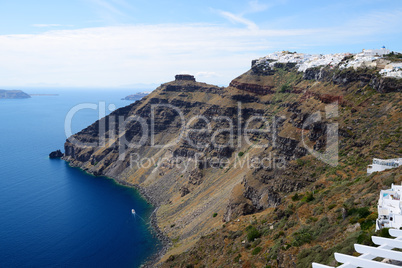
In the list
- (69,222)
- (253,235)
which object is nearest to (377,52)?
(253,235)

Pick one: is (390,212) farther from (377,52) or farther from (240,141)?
(240,141)

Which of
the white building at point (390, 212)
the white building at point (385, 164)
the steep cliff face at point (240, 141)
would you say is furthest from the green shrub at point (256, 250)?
the white building at point (385, 164)

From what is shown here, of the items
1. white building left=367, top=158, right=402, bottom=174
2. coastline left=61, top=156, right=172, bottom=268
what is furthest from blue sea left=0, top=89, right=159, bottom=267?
white building left=367, top=158, right=402, bottom=174

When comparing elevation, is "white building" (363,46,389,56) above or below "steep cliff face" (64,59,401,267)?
above

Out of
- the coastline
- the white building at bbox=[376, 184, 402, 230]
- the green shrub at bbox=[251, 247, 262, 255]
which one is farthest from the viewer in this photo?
the coastline

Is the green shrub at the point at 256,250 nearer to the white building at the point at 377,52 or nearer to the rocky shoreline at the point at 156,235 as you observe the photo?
the rocky shoreline at the point at 156,235

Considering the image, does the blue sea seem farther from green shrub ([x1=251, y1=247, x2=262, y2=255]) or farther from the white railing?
the white railing

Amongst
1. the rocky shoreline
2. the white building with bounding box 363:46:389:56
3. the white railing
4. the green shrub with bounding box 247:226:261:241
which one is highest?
the white building with bounding box 363:46:389:56
